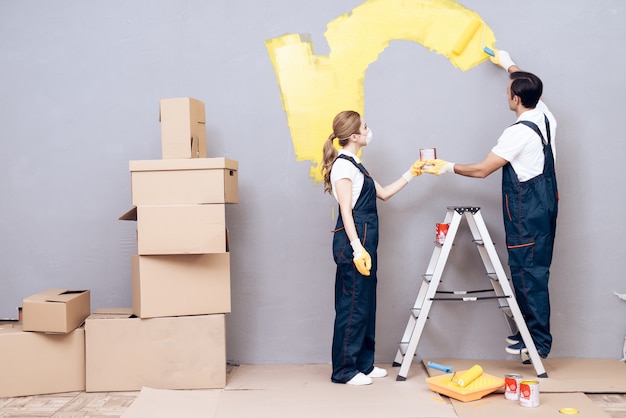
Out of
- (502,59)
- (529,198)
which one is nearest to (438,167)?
(529,198)

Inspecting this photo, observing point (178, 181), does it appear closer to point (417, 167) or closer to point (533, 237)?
point (417, 167)

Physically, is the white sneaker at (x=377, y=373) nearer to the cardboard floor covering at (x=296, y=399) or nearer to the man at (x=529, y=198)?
the cardboard floor covering at (x=296, y=399)

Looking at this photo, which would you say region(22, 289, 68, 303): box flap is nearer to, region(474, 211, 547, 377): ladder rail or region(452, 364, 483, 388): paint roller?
region(452, 364, 483, 388): paint roller

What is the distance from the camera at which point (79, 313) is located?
109 inches

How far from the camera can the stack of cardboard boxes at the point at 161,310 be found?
2625 millimetres

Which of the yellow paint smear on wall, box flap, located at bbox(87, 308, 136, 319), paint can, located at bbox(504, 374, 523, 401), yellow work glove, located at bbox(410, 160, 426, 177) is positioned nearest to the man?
yellow work glove, located at bbox(410, 160, 426, 177)

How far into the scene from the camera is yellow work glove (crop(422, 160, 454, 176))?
A: 2797mm

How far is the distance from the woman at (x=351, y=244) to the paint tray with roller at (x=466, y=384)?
318mm

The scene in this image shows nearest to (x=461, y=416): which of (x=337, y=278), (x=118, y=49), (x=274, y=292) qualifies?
(x=337, y=278)

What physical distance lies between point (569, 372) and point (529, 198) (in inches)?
32.8

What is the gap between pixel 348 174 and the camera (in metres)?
2.67

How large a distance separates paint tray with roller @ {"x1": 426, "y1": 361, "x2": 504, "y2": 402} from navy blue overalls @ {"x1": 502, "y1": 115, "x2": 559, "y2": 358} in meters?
0.34

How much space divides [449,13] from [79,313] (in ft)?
7.41

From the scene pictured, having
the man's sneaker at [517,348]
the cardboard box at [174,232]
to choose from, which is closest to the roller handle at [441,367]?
the man's sneaker at [517,348]
